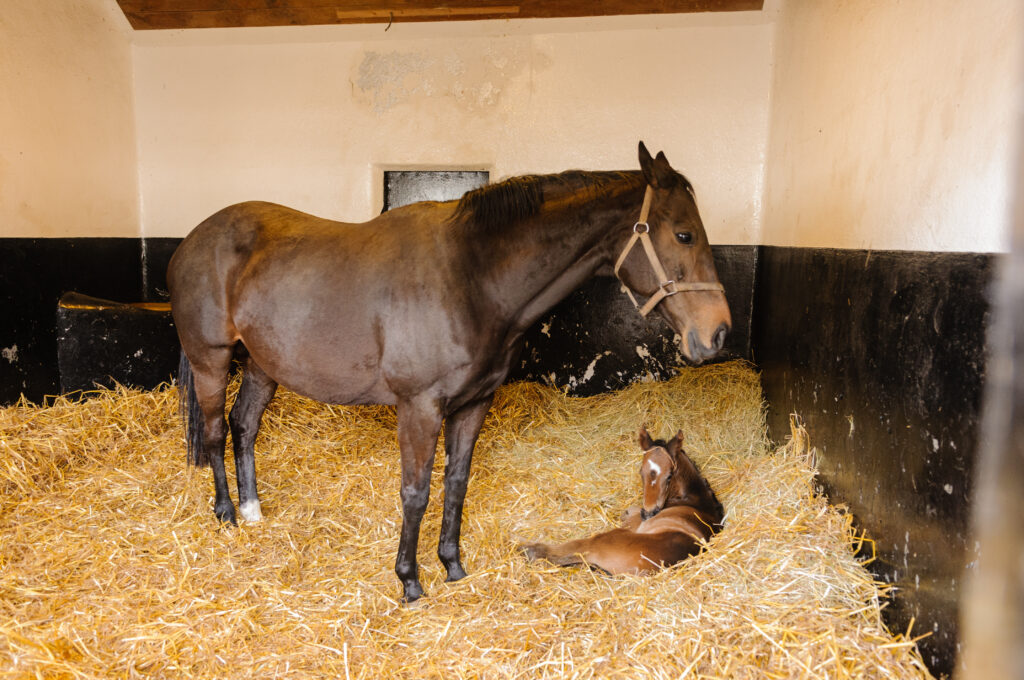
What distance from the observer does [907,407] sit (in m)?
1.83

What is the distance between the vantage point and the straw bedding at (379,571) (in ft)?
6.41

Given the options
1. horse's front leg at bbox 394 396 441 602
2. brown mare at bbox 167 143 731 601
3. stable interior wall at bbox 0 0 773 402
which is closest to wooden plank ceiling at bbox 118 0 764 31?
stable interior wall at bbox 0 0 773 402

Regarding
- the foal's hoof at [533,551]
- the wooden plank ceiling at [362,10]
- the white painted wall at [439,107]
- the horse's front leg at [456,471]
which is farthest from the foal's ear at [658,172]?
the wooden plank ceiling at [362,10]

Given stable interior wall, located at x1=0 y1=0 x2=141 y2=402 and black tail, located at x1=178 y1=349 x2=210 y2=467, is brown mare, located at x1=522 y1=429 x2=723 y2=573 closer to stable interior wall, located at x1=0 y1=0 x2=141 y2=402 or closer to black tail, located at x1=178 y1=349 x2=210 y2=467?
black tail, located at x1=178 y1=349 x2=210 y2=467

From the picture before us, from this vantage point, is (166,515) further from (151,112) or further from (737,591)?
(151,112)

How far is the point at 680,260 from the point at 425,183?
331 centimetres

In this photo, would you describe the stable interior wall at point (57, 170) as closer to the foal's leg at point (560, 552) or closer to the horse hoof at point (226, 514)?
the horse hoof at point (226, 514)

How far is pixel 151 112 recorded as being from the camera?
5.14 metres

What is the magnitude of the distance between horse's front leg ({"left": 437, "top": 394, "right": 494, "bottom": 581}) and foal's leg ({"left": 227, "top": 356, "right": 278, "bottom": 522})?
1.13 meters

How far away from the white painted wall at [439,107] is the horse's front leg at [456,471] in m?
2.74

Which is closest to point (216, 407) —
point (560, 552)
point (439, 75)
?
point (560, 552)

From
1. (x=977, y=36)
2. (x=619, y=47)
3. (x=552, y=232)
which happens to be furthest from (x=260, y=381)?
(x=619, y=47)

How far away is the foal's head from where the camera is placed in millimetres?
2799

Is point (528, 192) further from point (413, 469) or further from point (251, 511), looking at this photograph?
point (251, 511)
